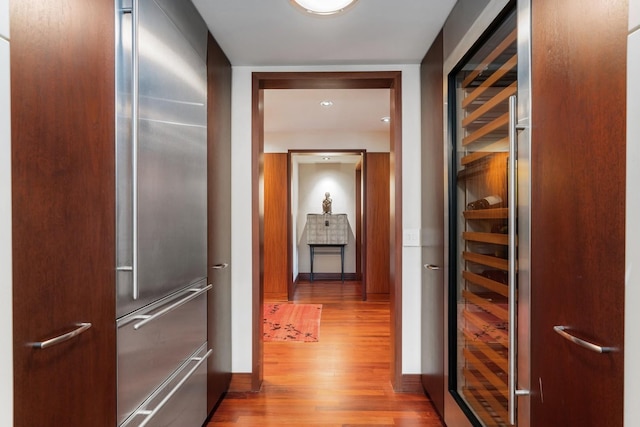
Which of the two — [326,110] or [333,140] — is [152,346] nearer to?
[326,110]

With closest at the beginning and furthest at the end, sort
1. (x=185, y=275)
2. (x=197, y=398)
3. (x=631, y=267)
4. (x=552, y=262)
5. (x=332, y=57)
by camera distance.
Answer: (x=631, y=267) < (x=552, y=262) < (x=185, y=275) < (x=197, y=398) < (x=332, y=57)

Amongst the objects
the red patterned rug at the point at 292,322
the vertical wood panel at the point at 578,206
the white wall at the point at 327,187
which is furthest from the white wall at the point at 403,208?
the white wall at the point at 327,187

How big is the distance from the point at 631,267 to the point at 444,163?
1.38m

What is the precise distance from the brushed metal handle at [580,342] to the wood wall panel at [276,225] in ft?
15.1

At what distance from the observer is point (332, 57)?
8.46 feet

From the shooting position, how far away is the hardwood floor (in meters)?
2.31

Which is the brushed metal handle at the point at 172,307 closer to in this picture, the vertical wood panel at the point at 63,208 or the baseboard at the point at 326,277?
the vertical wood panel at the point at 63,208

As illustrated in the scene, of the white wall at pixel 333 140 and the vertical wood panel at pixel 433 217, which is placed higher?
the white wall at pixel 333 140

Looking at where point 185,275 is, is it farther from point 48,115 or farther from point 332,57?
point 332,57

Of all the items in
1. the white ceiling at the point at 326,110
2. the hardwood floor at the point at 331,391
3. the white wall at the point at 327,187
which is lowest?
the hardwood floor at the point at 331,391

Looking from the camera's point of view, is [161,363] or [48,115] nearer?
[48,115]

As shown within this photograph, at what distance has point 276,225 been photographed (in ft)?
18.3

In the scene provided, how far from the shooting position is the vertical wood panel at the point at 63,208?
0.90m

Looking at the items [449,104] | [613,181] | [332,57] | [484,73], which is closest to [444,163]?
[449,104]
